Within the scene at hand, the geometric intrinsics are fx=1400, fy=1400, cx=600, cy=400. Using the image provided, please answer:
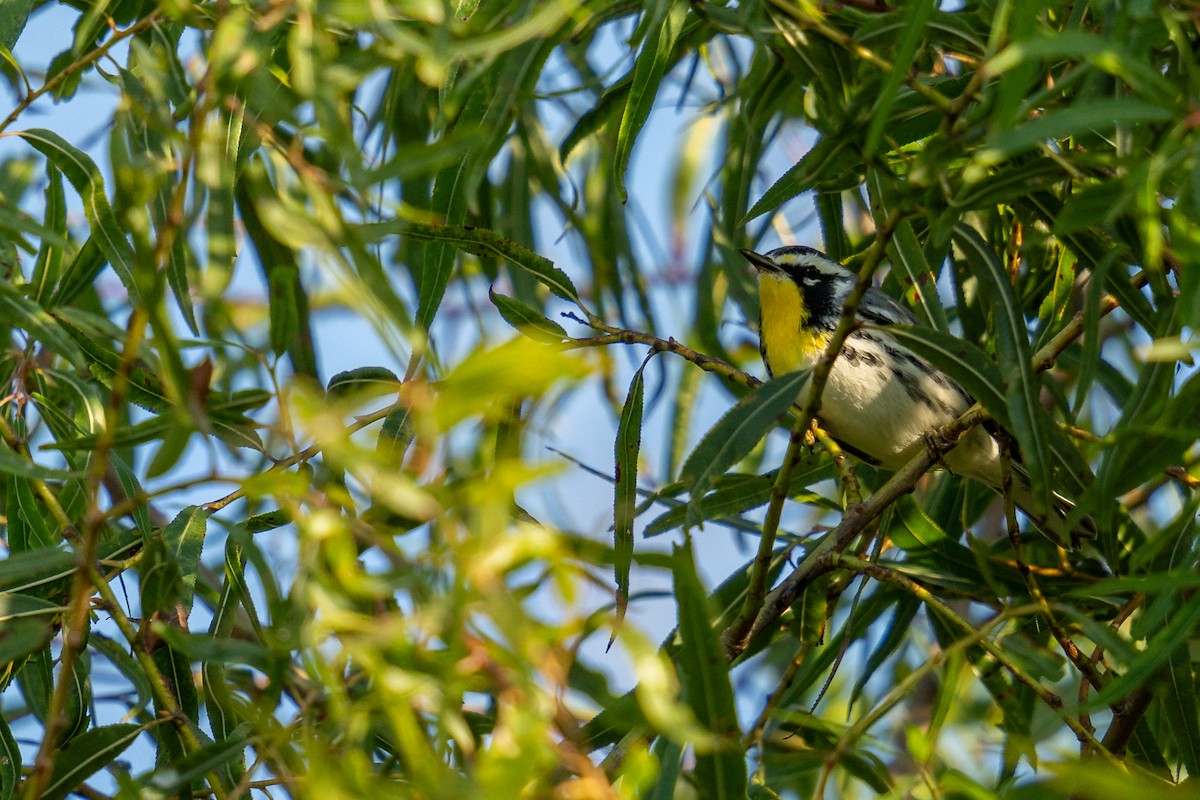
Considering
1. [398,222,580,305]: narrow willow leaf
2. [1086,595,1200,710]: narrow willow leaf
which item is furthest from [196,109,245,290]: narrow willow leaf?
[1086,595,1200,710]: narrow willow leaf

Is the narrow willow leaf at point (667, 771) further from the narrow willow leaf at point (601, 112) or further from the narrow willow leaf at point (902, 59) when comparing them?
the narrow willow leaf at point (601, 112)

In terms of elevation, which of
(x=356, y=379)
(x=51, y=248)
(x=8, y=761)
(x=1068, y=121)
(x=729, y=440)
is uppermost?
(x=51, y=248)

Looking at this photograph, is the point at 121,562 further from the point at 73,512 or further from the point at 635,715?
the point at 635,715

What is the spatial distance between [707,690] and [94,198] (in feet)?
3.67

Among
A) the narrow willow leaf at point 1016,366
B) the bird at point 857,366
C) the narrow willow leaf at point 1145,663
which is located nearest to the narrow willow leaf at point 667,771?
the narrow willow leaf at point 1145,663

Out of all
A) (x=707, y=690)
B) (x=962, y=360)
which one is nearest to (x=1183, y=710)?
(x=962, y=360)

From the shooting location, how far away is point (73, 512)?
2.41 m

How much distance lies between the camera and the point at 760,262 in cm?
354

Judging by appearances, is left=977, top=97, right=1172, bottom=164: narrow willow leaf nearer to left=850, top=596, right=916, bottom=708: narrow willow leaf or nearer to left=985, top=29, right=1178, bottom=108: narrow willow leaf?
left=985, top=29, right=1178, bottom=108: narrow willow leaf

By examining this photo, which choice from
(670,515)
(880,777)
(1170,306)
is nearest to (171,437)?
(880,777)

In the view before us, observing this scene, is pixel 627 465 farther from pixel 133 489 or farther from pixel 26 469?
pixel 26 469

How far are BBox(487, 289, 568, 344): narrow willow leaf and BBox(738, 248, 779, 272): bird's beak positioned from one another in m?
1.37

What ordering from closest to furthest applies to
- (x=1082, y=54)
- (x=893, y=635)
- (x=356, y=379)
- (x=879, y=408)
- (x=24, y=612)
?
(x=1082, y=54), (x=24, y=612), (x=356, y=379), (x=893, y=635), (x=879, y=408)

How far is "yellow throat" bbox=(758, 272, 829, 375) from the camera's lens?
137 inches
